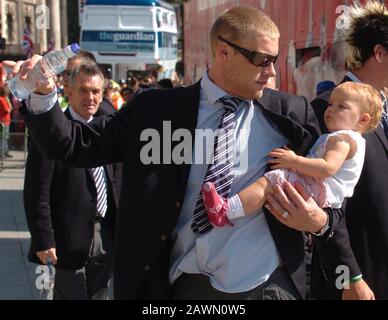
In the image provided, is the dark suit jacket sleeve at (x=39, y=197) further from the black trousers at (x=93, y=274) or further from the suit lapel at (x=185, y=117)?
the suit lapel at (x=185, y=117)

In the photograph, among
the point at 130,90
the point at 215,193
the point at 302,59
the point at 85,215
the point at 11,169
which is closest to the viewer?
the point at 215,193

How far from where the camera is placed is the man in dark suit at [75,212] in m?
4.51

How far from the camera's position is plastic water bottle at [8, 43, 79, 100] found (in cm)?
285

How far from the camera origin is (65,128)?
119 inches

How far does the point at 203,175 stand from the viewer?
9.98ft

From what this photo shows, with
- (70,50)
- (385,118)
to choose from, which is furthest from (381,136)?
(70,50)

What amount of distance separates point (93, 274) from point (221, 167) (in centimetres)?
199

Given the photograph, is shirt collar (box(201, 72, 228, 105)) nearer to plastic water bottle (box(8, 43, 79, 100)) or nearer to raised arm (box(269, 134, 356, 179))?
raised arm (box(269, 134, 356, 179))

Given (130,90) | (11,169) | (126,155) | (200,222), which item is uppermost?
(126,155)

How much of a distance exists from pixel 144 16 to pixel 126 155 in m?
25.6
